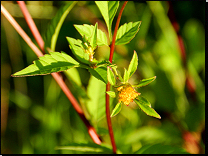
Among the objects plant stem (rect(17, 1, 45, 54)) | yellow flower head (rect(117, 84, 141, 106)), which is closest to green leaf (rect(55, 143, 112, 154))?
yellow flower head (rect(117, 84, 141, 106))

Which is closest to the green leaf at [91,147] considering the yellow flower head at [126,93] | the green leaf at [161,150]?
the green leaf at [161,150]

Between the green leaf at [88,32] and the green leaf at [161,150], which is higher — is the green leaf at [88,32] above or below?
above

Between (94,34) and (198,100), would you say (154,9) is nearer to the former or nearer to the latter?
(198,100)

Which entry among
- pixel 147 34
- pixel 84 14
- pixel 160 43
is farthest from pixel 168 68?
pixel 84 14

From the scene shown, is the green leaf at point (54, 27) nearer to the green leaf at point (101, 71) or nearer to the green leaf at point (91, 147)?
the green leaf at point (101, 71)

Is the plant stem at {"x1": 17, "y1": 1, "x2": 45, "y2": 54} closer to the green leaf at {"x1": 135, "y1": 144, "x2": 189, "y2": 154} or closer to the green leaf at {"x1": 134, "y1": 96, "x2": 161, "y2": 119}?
the green leaf at {"x1": 134, "y1": 96, "x2": 161, "y2": 119}

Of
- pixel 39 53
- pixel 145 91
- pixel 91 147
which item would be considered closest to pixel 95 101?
pixel 91 147
